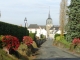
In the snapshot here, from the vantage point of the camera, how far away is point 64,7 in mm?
72625

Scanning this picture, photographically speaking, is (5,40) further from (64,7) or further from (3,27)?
(64,7)

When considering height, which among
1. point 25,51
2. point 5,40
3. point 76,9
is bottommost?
point 25,51

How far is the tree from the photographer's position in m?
49.4

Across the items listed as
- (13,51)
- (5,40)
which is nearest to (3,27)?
(13,51)

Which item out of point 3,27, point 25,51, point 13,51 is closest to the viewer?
point 13,51

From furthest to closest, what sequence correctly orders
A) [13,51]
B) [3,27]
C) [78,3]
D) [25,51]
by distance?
[78,3] → [25,51] → [3,27] → [13,51]

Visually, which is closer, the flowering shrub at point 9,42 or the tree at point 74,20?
the flowering shrub at point 9,42

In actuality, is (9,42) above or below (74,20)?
below

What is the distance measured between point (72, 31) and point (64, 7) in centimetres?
2252

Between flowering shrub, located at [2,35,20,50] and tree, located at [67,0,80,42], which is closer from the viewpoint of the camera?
flowering shrub, located at [2,35,20,50]

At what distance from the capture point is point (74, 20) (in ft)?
166

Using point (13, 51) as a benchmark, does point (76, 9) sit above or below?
above

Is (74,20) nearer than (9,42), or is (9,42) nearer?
(9,42)

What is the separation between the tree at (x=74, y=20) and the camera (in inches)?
1945
